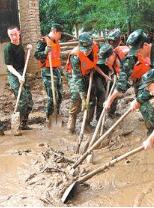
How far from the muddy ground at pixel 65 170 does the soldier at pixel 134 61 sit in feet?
2.97

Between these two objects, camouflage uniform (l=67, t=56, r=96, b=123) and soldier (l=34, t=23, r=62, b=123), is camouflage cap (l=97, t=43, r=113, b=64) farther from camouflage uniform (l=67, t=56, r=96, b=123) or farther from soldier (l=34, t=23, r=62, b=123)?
soldier (l=34, t=23, r=62, b=123)

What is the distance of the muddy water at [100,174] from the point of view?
489cm

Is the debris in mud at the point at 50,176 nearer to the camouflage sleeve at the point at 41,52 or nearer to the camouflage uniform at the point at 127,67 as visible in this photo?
the camouflage uniform at the point at 127,67

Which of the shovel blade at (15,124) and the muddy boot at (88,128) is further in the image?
the shovel blade at (15,124)

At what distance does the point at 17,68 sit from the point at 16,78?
222 millimetres

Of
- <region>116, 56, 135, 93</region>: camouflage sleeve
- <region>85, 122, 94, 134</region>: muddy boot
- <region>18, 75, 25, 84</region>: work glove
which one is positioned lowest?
<region>85, 122, 94, 134</region>: muddy boot

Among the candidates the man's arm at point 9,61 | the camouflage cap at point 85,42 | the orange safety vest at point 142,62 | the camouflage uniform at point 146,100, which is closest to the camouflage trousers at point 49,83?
the man's arm at point 9,61

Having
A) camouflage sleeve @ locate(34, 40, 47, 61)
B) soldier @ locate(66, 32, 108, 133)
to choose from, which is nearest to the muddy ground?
soldier @ locate(66, 32, 108, 133)

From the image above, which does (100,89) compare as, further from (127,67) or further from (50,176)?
(50,176)

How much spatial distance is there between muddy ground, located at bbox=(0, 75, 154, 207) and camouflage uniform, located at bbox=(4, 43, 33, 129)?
1.24 ft

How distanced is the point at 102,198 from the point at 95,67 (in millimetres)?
3079

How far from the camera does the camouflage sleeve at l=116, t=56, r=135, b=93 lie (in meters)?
6.12

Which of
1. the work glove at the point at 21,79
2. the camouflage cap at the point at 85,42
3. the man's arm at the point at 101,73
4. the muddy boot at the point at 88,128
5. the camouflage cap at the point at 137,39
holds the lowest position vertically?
the muddy boot at the point at 88,128

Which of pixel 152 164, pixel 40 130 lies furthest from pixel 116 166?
pixel 40 130
